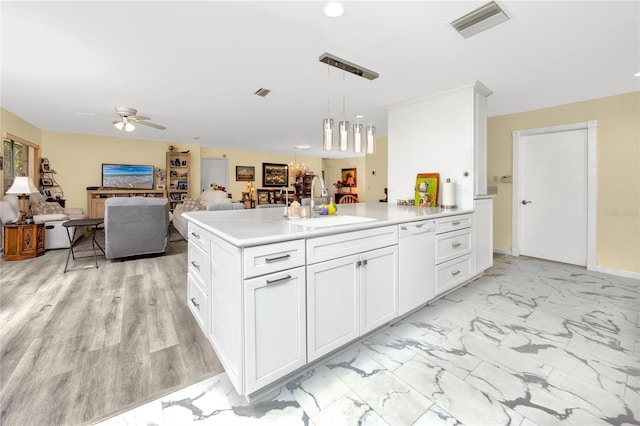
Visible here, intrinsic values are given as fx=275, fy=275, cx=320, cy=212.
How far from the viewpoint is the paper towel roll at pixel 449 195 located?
3.17 metres

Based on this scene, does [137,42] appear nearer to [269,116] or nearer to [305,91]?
[305,91]

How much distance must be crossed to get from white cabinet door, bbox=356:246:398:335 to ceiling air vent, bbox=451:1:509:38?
1.70m

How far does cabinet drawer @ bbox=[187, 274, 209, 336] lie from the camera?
1.90 m

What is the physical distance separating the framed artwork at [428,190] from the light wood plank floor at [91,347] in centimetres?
272

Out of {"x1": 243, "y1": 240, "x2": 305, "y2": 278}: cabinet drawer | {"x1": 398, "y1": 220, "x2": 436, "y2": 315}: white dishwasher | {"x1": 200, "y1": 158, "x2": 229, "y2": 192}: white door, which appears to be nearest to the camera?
{"x1": 243, "y1": 240, "x2": 305, "y2": 278}: cabinet drawer

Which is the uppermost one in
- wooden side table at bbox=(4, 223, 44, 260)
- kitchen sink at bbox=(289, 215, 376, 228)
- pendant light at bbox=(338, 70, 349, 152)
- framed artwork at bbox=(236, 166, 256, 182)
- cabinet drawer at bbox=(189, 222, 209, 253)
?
framed artwork at bbox=(236, 166, 256, 182)

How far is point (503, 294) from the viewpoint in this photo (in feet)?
9.36

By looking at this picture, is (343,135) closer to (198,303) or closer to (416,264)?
(416,264)

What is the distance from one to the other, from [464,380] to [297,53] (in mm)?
2751

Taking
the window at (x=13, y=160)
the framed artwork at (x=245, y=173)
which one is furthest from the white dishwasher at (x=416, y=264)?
the framed artwork at (x=245, y=173)

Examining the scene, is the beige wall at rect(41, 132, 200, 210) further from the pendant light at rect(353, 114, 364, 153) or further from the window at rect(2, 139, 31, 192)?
the pendant light at rect(353, 114, 364, 153)

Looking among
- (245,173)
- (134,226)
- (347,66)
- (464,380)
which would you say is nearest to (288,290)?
(464,380)

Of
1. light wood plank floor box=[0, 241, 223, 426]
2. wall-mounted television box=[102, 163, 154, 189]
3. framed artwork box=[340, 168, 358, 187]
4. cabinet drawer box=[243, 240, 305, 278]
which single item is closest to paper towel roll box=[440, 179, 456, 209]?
cabinet drawer box=[243, 240, 305, 278]

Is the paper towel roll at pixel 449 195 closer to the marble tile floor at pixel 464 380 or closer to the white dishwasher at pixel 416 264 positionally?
the white dishwasher at pixel 416 264
